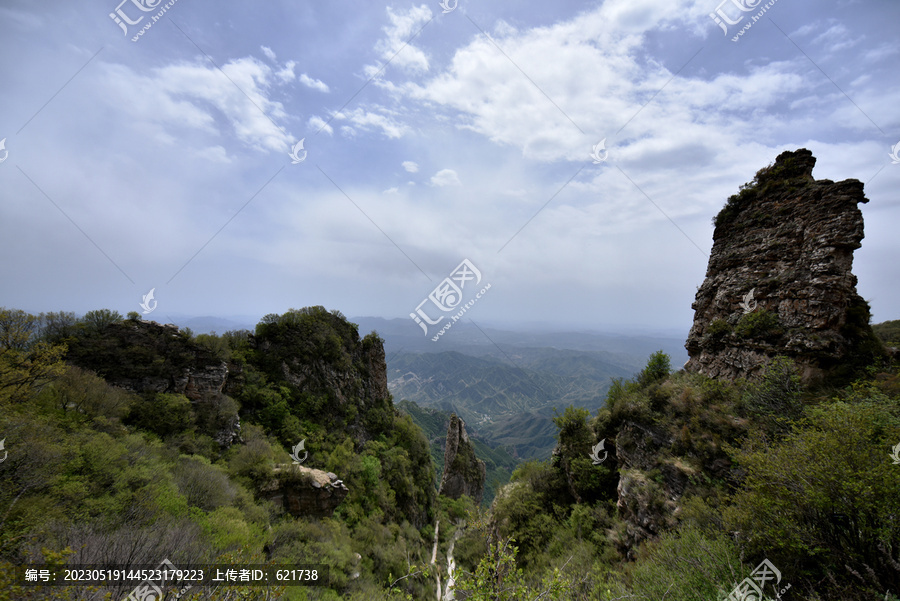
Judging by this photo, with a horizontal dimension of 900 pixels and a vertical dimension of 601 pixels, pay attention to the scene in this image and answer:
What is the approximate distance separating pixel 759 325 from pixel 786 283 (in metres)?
2.55

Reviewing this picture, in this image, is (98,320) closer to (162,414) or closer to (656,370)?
(162,414)

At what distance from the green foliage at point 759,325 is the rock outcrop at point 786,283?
1.6 inches

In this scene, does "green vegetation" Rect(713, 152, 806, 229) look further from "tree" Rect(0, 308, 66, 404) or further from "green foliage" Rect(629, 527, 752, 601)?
"tree" Rect(0, 308, 66, 404)


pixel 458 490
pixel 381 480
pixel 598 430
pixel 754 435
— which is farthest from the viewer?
pixel 458 490

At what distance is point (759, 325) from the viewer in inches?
611

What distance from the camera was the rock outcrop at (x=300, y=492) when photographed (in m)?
17.1

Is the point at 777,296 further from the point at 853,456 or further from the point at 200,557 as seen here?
the point at 200,557

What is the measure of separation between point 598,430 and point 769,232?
16.5 meters

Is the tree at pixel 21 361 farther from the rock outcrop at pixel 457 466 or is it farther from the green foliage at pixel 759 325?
the rock outcrop at pixel 457 466

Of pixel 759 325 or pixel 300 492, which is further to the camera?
pixel 300 492

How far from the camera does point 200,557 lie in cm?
855

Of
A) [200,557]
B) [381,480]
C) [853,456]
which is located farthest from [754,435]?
[381,480]

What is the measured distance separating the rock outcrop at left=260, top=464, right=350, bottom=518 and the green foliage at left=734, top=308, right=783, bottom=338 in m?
27.5

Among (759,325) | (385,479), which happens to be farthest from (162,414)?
(759,325)
